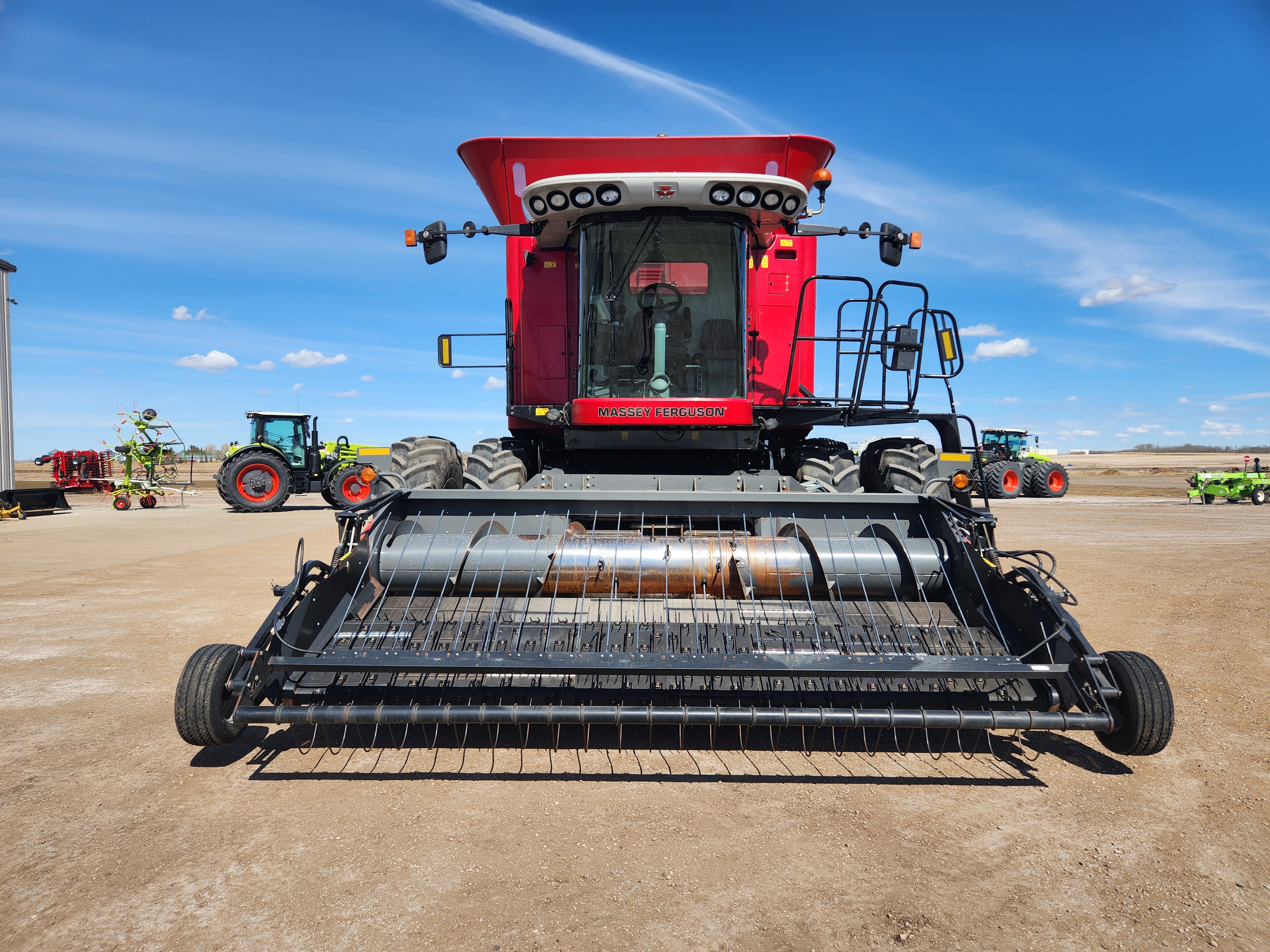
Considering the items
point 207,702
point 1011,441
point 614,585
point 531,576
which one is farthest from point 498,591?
point 1011,441

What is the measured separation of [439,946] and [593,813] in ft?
2.73

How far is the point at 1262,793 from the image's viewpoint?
9.46 feet

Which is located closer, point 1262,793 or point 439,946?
point 439,946

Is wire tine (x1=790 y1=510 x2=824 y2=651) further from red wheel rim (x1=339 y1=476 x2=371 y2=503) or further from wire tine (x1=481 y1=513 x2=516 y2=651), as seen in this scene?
red wheel rim (x1=339 y1=476 x2=371 y2=503)

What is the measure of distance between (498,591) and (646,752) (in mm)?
985

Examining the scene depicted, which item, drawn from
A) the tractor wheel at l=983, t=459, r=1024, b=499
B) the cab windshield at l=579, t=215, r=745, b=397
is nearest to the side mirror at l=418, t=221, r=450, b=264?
the cab windshield at l=579, t=215, r=745, b=397

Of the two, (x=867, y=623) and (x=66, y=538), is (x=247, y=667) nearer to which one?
(x=867, y=623)

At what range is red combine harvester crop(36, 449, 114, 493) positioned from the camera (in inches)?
870

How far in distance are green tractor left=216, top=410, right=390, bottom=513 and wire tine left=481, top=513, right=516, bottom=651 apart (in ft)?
43.4

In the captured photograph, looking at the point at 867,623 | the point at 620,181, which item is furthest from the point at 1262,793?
the point at 620,181

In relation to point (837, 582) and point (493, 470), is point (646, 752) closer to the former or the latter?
point (837, 582)

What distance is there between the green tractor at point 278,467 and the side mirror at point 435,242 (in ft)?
37.7

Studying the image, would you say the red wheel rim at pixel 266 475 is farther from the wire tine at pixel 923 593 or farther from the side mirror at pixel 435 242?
the wire tine at pixel 923 593

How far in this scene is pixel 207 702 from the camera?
2781 mm
